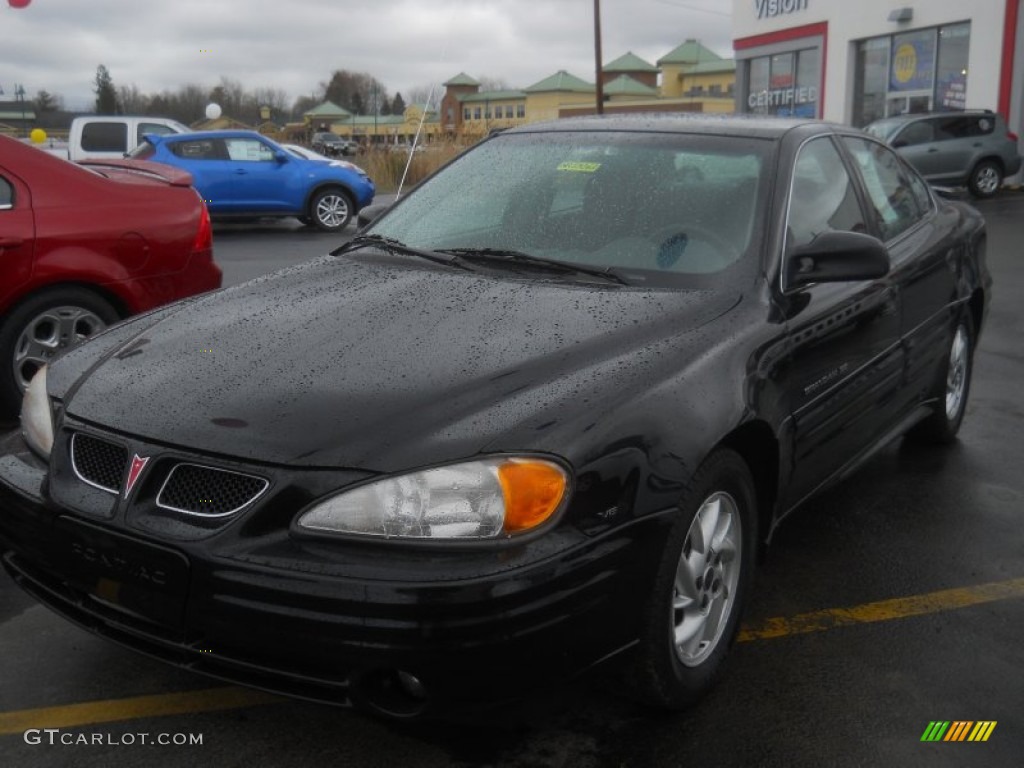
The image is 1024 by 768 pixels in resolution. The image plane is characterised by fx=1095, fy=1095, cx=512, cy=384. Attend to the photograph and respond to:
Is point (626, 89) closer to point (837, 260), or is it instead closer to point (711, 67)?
point (711, 67)

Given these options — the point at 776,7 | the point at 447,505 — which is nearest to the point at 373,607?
the point at 447,505

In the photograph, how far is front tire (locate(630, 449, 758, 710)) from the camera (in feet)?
8.70

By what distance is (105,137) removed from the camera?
771 inches

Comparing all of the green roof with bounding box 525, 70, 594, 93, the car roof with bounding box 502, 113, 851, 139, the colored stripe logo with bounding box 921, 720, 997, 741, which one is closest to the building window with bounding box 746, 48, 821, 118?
the car roof with bounding box 502, 113, 851, 139

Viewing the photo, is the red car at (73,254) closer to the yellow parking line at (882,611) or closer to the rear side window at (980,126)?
the yellow parking line at (882,611)

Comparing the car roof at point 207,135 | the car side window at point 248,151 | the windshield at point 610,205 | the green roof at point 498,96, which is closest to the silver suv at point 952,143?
the car side window at point 248,151

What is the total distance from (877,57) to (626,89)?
50.6 metres

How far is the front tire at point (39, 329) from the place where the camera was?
5480mm

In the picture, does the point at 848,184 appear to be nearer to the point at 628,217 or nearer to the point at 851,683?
the point at 628,217

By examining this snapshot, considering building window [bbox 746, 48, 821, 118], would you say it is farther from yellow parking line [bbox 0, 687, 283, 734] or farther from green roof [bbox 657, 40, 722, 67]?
green roof [bbox 657, 40, 722, 67]

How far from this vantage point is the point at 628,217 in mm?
3609

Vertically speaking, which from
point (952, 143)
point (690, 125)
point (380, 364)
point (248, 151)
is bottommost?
point (952, 143)

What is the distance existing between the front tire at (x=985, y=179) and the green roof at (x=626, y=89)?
56.7 metres

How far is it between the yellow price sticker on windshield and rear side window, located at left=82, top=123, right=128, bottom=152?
57.1ft
